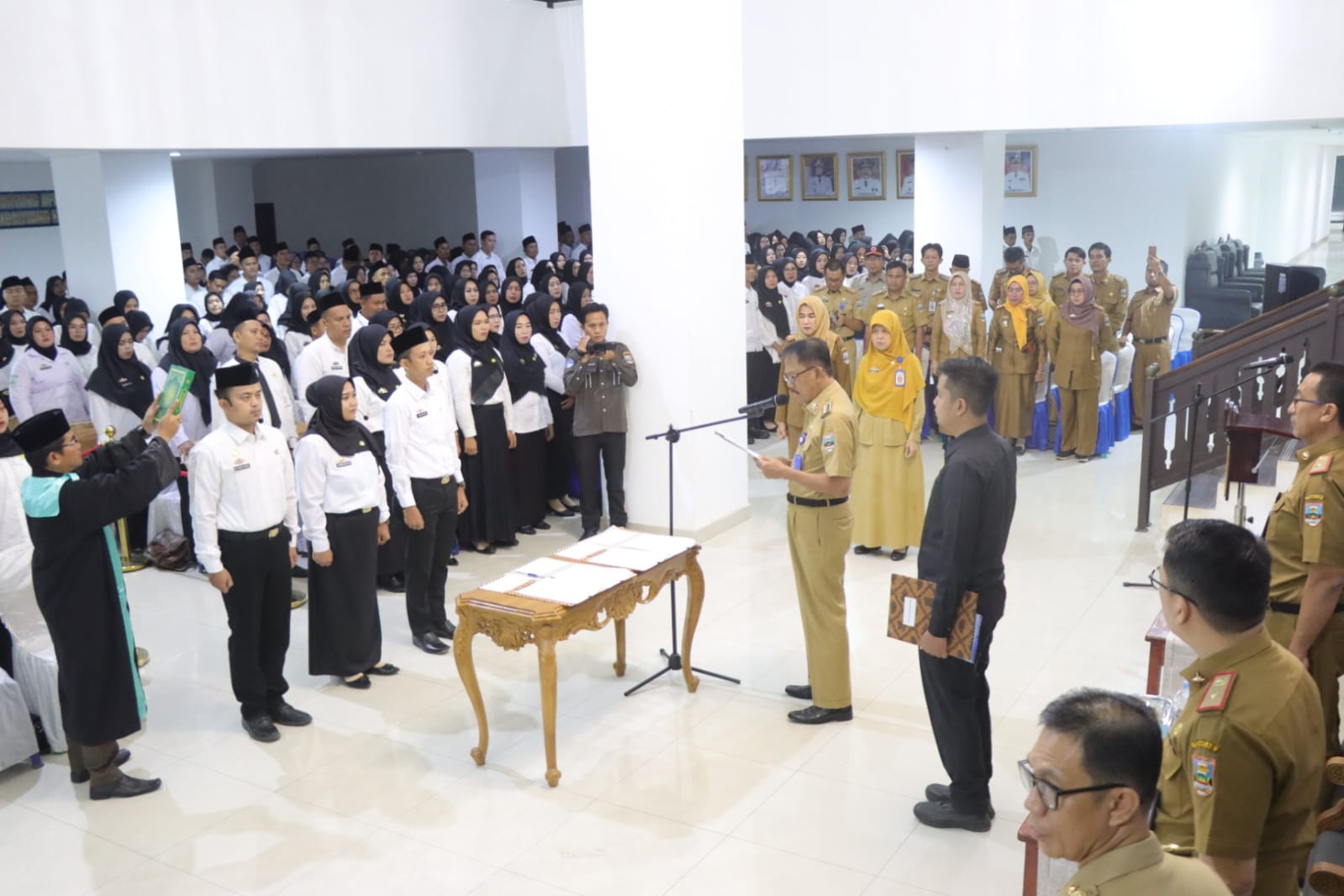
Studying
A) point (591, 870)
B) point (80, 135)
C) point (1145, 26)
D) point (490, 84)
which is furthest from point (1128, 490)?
point (80, 135)

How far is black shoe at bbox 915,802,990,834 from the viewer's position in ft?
14.1

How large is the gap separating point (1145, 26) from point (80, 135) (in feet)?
27.8

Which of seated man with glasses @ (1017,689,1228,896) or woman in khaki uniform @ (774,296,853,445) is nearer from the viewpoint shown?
seated man with glasses @ (1017,689,1228,896)

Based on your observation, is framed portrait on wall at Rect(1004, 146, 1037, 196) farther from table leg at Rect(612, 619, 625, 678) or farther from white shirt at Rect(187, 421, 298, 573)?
white shirt at Rect(187, 421, 298, 573)

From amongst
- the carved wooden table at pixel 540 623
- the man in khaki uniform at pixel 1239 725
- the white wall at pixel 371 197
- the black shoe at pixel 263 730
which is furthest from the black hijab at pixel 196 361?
the white wall at pixel 371 197

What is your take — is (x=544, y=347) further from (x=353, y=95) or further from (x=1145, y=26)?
(x=1145, y=26)

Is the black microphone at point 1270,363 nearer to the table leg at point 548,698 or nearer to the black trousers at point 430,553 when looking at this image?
the table leg at point 548,698

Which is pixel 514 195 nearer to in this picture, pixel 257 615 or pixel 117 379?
pixel 117 379

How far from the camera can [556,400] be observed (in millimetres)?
8461

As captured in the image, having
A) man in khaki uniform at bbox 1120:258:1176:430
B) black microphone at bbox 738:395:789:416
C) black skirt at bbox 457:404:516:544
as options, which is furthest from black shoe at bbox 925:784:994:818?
man in khaki uniform at bbox 1120:258:1176:430

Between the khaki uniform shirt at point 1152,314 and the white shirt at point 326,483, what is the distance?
709 centimetres

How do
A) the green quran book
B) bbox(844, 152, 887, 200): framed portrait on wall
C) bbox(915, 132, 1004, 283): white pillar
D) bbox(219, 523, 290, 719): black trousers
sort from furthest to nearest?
bbox(844, 152, 887, 200): framed portrait on wall
bbox(915, 132, 1004, 283): white pillar
bbox(219, 523, 290, 719): black trousers
the green quran book

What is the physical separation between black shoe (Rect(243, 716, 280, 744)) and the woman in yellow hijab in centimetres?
365

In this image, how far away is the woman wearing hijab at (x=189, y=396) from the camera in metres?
7.33
